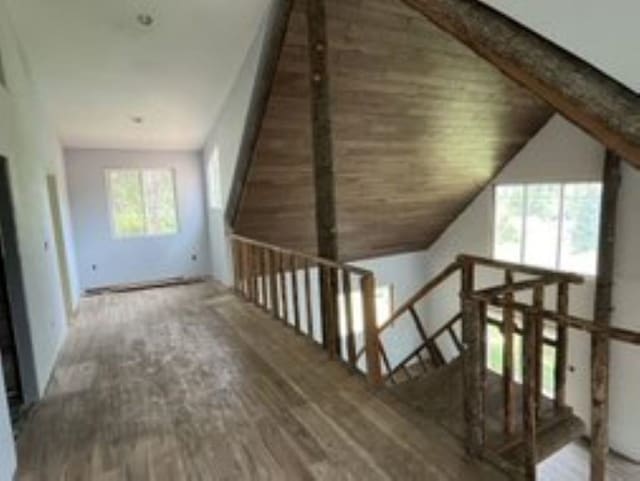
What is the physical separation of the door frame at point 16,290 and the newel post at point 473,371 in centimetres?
315

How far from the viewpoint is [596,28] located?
4.99 feet

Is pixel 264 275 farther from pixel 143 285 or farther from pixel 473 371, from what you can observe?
pixel 473 371

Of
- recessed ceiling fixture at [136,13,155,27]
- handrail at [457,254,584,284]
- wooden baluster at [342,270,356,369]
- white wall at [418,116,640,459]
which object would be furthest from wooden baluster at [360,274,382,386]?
white wall at [418,116,640,459]

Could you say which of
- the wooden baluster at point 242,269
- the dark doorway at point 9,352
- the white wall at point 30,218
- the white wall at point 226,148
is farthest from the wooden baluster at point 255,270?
the dark doorway at point 9,352

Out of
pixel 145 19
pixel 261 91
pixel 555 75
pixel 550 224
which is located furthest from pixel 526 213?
pixel 145 19

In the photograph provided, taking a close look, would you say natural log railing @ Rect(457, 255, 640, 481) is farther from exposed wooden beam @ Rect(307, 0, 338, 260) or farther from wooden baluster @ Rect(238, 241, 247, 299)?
wooden baluster @ Rect(238, 241, 247, 299)

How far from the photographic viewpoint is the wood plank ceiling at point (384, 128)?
3965 millimetres

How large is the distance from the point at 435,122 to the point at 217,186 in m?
3.92

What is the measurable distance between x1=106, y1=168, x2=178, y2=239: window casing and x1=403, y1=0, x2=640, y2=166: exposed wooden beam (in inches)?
268

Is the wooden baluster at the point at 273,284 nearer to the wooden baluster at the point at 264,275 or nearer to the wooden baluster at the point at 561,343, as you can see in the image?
the wooden baluster at the point at 264,275

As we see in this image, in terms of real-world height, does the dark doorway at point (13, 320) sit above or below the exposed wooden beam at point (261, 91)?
below

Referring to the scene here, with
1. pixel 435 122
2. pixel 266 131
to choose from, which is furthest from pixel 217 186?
pixel 435 122

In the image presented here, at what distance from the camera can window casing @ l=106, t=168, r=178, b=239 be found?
7648 mm

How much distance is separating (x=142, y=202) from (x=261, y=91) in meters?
4.44
